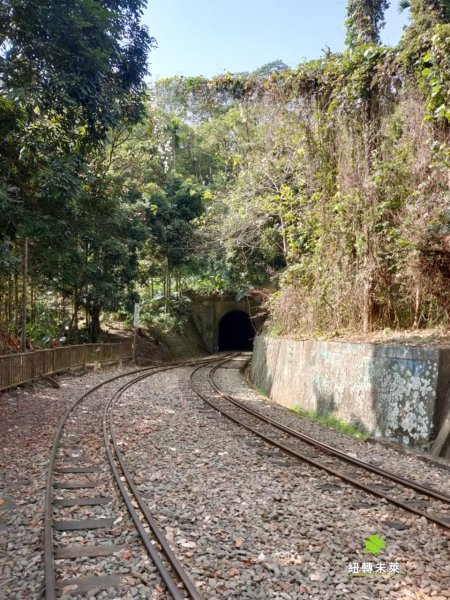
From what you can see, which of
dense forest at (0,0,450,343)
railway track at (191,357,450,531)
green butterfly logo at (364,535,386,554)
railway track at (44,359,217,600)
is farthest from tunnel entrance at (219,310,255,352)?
green butterfly logo at (364,535,386,554)

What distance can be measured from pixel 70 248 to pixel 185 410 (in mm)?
4127

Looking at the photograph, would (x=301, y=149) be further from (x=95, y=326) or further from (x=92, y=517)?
(x=95, y=326)

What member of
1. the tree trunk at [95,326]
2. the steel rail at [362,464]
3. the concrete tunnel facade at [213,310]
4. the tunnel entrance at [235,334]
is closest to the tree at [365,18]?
the steel rail at [362,464]

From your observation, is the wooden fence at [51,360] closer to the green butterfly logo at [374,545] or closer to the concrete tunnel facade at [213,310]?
the concrete tunnel facade at [213,310]

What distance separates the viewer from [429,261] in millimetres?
8383

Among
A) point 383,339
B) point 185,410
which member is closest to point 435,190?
point 383,339

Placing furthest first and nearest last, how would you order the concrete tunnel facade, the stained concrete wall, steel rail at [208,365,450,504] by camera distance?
1. the concrete tunnel facade
2. the stained concrete wall
3. steel rail at [208,365,450,504]

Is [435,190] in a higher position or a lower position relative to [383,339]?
higher

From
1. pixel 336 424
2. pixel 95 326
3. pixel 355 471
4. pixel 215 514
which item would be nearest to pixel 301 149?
pixel 336 424

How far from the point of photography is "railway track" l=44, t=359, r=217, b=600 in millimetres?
3459

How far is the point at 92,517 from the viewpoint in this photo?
4.66m

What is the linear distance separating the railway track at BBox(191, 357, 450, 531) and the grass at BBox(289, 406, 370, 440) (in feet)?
3.70

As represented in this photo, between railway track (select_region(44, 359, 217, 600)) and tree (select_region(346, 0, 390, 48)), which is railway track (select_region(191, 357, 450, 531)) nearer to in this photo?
railway track (select_region(44, 359, 217, 600))

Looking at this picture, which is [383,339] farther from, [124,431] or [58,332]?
[58,332]
